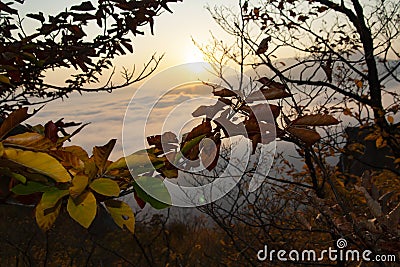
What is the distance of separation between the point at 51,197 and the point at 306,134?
50 cm

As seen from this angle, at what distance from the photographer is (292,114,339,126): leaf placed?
90 centimetres

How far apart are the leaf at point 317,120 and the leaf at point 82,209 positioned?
1.51 ft

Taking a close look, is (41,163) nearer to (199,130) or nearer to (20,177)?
(20,177)

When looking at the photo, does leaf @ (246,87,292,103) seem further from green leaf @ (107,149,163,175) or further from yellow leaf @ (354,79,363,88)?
yellow leaf @ (354,79,363,88)

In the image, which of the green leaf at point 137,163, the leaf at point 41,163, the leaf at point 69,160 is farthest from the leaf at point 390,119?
the leaf at point 41,163

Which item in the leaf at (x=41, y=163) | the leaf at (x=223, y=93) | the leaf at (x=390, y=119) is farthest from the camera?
the leaf at (x=390, y=119)

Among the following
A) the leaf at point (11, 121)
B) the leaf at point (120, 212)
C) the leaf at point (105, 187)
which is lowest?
the leaf at point (120, 212)

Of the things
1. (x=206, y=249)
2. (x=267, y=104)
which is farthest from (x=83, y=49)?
(x=206, y=249)

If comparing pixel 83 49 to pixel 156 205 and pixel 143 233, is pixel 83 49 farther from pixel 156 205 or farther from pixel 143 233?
pixel 143 233

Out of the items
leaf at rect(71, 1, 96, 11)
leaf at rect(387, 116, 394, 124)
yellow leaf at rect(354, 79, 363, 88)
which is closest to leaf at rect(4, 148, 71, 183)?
leaf at rect(71, 1, 96, 11)

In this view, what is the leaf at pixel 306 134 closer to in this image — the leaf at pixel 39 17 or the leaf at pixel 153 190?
the leaf at pixel 153 190

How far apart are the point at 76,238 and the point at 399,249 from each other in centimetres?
663

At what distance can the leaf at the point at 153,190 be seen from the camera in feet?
2.61

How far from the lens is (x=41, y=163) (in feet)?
2.03
